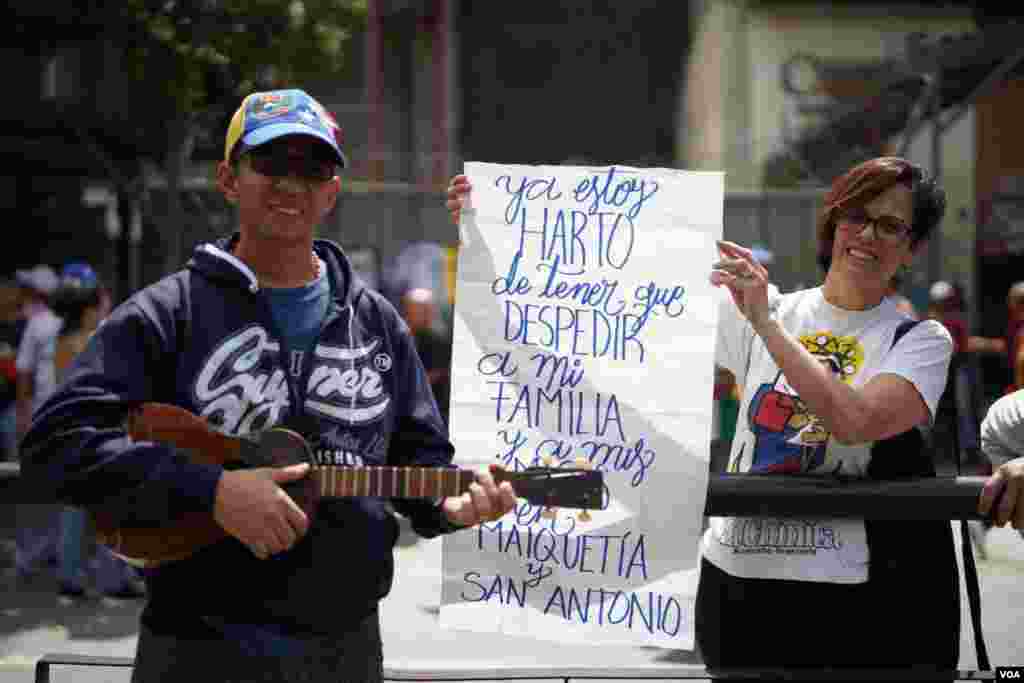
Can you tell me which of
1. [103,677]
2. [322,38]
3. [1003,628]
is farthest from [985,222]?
[103,677]

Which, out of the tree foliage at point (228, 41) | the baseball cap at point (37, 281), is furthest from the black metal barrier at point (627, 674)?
the tree foliage at point (228, 41)

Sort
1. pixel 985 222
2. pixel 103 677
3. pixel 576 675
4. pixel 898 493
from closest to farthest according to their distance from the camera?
pixel 898 493 < pixel 576 675 < pixel 103 677 < pixel 985 222

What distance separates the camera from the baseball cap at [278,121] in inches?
87.4

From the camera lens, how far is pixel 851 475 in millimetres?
2676

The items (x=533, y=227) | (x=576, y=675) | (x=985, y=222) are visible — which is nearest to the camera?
(x=576, y=675)

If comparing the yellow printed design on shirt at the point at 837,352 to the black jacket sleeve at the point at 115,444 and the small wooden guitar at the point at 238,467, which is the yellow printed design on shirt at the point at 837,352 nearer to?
the small wooden guitar at the point at 238,467

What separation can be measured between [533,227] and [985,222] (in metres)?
14.9

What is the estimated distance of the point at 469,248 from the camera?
9.68 feet

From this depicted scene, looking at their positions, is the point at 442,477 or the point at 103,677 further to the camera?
the point at 103,677

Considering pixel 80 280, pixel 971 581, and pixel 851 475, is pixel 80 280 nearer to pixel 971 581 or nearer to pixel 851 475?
pixel 851 475

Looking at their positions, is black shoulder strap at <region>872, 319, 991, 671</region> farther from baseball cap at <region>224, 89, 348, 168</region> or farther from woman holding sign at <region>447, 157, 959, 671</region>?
baseball cap at <region>224, 89, 348, 168</region>

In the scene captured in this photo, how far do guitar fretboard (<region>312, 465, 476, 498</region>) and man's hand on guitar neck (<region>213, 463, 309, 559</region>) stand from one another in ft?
0.35

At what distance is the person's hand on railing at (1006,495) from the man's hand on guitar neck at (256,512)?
4.39 feet

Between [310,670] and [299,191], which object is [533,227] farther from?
[310,670]
